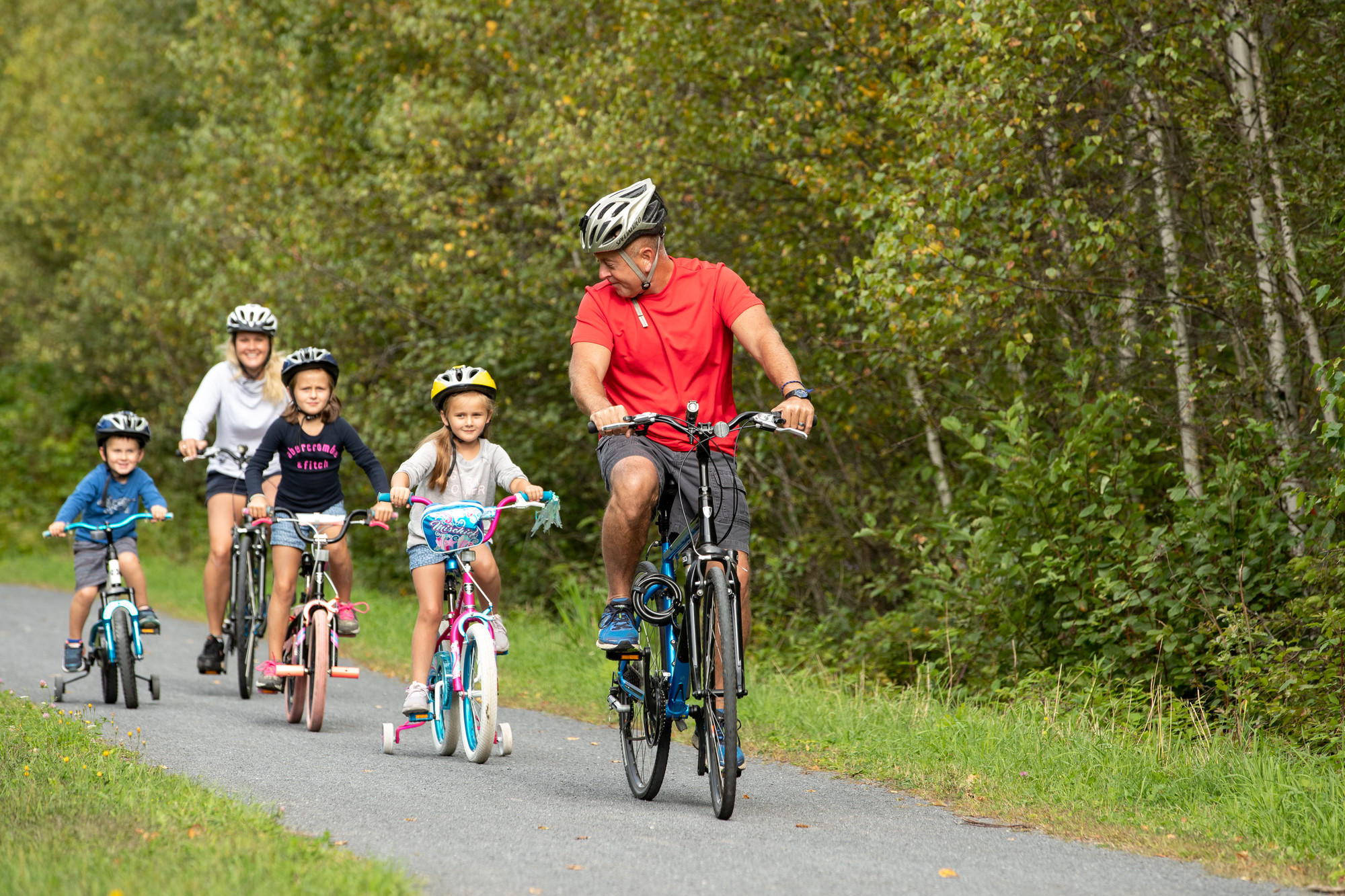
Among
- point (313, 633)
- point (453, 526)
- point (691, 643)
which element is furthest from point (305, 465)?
point (691, 643)

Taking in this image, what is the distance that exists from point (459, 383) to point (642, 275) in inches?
70.6

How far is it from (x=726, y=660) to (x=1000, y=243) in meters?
5.57

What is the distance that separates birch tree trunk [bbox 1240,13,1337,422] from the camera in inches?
342

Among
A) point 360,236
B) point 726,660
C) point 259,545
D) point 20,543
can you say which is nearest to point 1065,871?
point 726,660

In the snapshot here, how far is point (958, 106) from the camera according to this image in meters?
9.25

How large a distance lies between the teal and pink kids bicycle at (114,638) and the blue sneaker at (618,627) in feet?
12.8

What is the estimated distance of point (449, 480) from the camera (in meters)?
7.45

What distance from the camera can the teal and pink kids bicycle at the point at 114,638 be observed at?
8516mm

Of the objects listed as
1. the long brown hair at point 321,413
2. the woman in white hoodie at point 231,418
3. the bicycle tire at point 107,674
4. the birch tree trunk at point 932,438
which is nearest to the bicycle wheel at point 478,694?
the long brown hair at point 321,413

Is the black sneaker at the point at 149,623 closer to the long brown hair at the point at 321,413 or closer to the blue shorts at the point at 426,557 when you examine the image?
the long brown hair at the point at 321,413

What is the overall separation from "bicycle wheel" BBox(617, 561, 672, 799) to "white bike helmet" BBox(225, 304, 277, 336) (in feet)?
16.0

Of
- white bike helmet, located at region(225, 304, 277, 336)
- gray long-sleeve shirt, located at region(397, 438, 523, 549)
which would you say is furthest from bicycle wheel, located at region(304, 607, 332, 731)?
white bike helmet, located at region(225, 304, 277, 336)

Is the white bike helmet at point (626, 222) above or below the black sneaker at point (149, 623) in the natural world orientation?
above

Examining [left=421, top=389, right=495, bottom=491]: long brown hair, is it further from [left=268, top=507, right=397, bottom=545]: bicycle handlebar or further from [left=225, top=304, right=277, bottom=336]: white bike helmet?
[left=225, top=304, right=277, bottom=336]: white bike helmet
